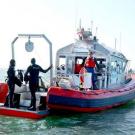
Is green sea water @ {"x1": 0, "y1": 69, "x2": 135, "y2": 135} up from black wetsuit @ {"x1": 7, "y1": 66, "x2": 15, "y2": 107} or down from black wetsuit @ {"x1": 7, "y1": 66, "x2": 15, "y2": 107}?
down

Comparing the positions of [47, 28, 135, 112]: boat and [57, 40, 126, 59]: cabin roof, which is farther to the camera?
[57, 40, 126, 59]: cabin roof

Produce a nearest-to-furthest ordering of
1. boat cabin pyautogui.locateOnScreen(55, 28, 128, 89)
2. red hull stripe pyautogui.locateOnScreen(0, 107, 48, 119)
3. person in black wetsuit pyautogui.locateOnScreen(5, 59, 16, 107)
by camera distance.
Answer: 1. red hull stripe pyautogui.locateOnScreen(0, 107, 48, 119)
2. person in black wetsuit pyautogui.locateOnScreen(5, 59, 16, 107)
3. boat cabin pyautogui.locateOnScreen(55, 28, 128, 89)

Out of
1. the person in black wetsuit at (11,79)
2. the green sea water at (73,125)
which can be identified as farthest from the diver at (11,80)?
the green sea water at (73,125)

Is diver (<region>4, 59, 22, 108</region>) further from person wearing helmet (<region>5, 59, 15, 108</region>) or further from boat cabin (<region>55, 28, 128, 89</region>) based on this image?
boat cabin (<region>55, 28, 128, 89</region>)

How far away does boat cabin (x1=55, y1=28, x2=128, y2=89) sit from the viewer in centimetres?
1588

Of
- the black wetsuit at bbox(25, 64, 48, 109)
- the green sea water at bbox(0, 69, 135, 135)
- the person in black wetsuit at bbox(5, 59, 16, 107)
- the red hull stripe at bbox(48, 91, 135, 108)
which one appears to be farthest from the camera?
the person in black wetsuit at bbox(5, 59, 16, 107)

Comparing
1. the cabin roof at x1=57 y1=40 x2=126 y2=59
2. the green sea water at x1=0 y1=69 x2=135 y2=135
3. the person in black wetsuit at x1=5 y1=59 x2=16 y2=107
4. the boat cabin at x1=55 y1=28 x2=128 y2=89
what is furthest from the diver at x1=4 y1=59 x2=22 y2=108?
the cabin roof at x1=57 y1=40 x2=126 y2=59

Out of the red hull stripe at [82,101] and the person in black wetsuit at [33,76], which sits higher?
the person in black wetsuit at [33,76]

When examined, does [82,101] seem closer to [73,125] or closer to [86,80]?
[86,80]

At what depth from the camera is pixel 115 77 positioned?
17.5m

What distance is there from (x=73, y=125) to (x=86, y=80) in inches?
94.6

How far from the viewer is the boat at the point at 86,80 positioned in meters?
13.0

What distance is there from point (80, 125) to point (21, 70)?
3587 mm

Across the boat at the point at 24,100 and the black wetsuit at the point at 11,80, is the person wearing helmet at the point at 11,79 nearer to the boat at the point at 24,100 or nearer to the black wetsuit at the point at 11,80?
the black wetsuit at the point at 11,80
